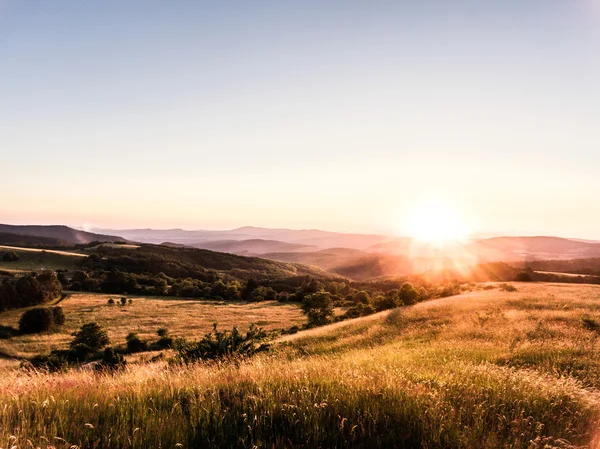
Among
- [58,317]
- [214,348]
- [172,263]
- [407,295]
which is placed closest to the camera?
[214,348]

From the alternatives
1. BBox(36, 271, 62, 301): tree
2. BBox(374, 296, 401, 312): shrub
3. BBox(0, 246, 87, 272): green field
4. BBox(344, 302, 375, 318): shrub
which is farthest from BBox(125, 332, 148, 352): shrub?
BBox(0, 246, 87, 272): green field

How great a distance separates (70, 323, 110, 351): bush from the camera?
42634mm

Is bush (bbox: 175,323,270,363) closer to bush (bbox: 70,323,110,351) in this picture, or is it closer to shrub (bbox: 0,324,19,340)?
bush (bbox: 70,323,110,351)

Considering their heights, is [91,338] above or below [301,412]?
below

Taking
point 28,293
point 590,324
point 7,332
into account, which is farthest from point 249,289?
point 590,324

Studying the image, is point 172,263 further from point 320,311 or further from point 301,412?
point 301,412

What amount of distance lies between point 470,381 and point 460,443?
250cm

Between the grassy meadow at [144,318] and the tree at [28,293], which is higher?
the tree at [28,293]

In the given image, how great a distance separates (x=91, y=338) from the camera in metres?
43.3

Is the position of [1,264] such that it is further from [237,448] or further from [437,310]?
[237,448]

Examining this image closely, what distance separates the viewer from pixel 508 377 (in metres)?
6.55

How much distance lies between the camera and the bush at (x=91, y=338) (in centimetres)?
4263

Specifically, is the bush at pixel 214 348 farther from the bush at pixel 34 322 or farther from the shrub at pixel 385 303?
the bush at pixel 34 322

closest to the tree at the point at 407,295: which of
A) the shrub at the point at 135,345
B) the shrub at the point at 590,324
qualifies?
the shrub at the point at 590,324
